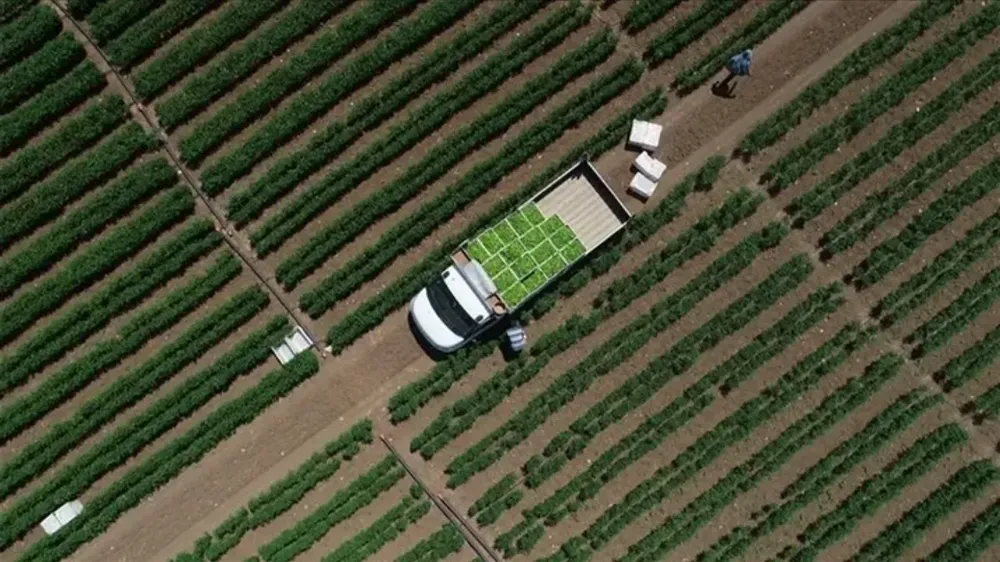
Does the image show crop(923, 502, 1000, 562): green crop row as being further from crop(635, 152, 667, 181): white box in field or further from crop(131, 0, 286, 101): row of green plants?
crop(131, 0, 286, 101): row of green plants

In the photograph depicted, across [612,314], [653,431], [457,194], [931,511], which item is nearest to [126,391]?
[457,194]

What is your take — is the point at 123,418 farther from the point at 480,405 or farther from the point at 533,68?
the point at 533,68

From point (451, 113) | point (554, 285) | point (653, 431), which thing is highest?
point (451, 113)

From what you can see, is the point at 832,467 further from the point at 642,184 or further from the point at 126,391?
the point at 126,391

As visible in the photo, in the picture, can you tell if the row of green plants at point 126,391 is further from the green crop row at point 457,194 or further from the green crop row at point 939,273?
the green crop row at point 939,273

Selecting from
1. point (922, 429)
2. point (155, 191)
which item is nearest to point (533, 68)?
point (155, 191)

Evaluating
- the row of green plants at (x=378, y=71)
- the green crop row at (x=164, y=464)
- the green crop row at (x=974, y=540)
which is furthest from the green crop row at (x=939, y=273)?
the green crop row at (x=164, y=464)

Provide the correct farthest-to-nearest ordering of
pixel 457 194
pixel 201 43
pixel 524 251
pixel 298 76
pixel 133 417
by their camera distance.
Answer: pixel 133 417
pixel 457 194
pixel 298 76
pixel 201 43
pixel 524 251
